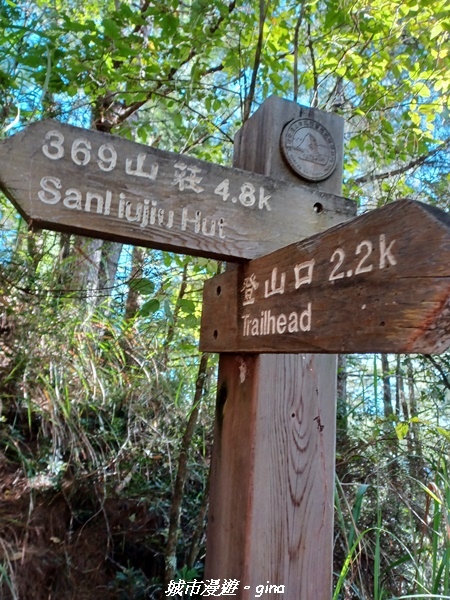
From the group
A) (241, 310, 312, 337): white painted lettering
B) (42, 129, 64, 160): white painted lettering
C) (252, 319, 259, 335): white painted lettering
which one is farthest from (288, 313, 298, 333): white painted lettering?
(42, 129, 64, 160): white painted lettering

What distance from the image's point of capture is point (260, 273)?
46.0 inches

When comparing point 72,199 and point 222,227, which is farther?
point 222,227

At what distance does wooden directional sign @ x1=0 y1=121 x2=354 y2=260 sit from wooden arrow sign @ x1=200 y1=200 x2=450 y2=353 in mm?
135

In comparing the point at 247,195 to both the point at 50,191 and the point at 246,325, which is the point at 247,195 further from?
the point at 50,191

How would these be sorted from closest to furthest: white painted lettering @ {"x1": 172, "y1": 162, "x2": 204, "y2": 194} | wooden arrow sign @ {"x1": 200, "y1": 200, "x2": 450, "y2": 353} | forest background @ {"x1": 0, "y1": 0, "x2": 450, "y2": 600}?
1. wooden arrow sign @ {"x1": 200, "y1": 200, "x2": 450, "y2": 353}
2. white painted lettering @ {"x1": 172, "y1": 162, "x2": 204, "y2": 194}
3. forest background @ {"x1": 0, "y1": 0, "x2": 450, "y2": 600}

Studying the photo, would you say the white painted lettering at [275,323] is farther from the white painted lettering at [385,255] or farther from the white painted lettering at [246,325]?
the white painted lettering at [385,255]

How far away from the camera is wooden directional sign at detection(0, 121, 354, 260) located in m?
1.05

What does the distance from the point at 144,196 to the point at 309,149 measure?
0.55 m

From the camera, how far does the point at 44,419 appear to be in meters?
2.30

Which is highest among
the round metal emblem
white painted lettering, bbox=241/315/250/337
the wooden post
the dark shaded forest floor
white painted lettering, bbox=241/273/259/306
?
the round metal emblem

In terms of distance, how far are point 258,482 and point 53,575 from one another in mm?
1291

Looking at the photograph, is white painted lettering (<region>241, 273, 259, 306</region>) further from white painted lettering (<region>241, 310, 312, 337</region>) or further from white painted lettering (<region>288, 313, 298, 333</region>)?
white painted lettering (<region>288, 313, 298, 333</region>)

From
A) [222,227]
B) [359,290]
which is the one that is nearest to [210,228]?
[222,227]

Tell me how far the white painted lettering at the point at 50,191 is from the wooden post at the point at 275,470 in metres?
0.59
